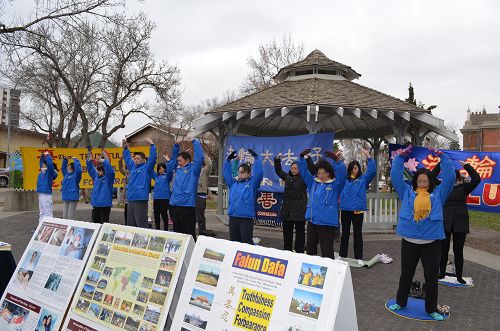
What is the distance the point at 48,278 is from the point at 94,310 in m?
0.69

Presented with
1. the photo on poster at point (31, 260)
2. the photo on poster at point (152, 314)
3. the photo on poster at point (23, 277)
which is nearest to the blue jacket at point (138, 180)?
the photo on poster at point (31, 260)

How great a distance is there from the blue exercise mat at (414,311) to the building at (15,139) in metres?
44.1

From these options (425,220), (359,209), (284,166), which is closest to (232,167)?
(359,209)

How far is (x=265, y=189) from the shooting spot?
10.3 metres

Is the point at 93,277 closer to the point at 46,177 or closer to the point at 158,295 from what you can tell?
the point at 158,295

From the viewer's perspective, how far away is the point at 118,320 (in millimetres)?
3018

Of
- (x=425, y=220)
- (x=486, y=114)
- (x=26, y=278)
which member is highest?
(x=486, y=114)

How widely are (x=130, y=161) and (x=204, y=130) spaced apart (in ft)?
13.3

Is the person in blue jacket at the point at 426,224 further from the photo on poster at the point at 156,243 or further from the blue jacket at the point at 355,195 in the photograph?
the photo on poster at the point at 156,243

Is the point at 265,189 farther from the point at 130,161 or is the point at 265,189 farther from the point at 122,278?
the point at 122,278

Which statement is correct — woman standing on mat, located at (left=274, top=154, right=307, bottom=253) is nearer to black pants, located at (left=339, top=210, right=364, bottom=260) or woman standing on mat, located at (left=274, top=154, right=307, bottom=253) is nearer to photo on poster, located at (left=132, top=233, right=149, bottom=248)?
black pants, located at (left=339, top=210, right=364, bottom=260)

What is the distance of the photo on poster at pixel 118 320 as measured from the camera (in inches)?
118

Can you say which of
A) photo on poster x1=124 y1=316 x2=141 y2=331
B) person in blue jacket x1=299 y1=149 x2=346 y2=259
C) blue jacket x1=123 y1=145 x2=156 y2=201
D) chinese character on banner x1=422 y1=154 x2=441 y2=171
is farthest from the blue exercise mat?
blue jacket x1=123 y1=145 x2=156 y2=201

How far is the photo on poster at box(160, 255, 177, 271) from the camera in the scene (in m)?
2.98
